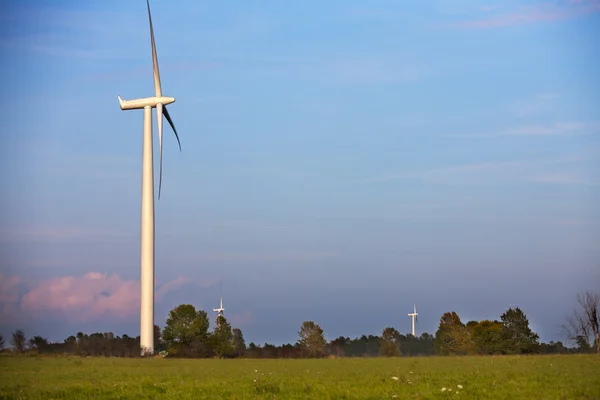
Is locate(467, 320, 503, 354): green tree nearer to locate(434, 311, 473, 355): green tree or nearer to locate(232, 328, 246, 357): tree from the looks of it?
locate(434, 311, 473, 355): green tree

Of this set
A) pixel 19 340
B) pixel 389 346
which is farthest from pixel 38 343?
pixel 389 346

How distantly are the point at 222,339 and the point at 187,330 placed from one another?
3795 millimetres

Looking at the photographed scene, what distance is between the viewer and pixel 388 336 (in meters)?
101

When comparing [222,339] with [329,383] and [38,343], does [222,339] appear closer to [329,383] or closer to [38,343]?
[38,343]

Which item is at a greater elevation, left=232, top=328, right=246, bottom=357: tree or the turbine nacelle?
the turbine nacelle

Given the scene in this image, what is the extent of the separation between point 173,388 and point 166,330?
47.1 metres

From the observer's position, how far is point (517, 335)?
292 feet

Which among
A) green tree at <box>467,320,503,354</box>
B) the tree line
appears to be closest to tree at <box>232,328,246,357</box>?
the tree line

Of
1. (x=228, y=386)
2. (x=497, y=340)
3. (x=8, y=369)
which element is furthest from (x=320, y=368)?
(x=497, y=340)

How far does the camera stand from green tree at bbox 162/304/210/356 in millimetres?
82625

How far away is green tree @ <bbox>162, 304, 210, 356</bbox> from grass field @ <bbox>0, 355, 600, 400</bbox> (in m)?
35.1

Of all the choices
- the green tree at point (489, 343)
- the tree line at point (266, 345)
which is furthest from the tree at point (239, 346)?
the green tree at point (489, 343)

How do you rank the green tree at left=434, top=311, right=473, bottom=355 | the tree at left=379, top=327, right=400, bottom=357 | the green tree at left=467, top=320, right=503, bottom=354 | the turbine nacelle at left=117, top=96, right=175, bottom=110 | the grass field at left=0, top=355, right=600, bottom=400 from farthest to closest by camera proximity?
the green tree at left=434, top=311, right=473, bottom=355, the green tree at left=467, top=320, right=503, bottom=354, the turbine nacelle at left=117, top=96, right=175, bottom=110, the tree at left=379, top=327, right=400, bottom=357, the grass field at left=0, top=355, right=600, bottom=400

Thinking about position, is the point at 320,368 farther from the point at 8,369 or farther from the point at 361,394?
the point at 8,369
